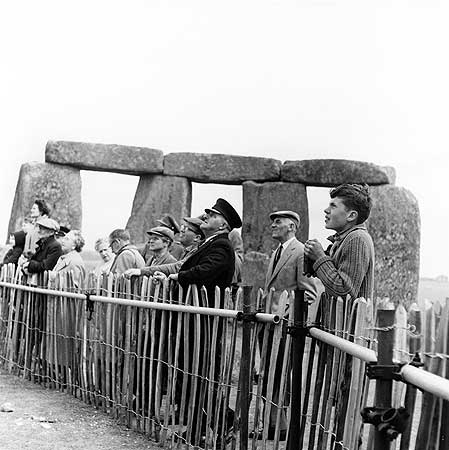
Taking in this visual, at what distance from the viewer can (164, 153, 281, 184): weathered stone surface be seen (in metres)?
15.0

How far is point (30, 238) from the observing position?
9398 mm

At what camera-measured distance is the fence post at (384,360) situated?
282 cm

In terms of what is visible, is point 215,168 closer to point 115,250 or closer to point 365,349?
point 115,250

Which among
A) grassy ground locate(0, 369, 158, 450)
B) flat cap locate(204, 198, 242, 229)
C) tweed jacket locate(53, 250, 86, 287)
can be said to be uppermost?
flat cap locate(204, 198, 242, 229)

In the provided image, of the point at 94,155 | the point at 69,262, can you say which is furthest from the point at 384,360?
the point at 94,155

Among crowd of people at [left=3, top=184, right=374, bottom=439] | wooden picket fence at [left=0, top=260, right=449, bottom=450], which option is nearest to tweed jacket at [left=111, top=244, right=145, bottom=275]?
crowd of people at [left=3, top=184, right=374, bottom=439]

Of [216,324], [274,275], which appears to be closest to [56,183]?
[274,275]

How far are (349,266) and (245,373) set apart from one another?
839mm

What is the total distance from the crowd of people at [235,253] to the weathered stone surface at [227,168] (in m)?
5.38

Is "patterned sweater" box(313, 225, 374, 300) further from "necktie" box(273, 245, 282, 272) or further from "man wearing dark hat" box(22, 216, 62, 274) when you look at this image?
"man wearing dark hat" box(22, 216, 62, 274)

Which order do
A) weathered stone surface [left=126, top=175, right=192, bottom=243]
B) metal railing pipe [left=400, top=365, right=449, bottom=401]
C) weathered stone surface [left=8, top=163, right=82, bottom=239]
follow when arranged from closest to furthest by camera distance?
metal railing pipe [left=400, top=365, right=449, bottom=401], weathered stone surface [left=8, top=163, right=82, bottom=239], weathered stone surface [left=126, top=175, right=192, bottom=243]

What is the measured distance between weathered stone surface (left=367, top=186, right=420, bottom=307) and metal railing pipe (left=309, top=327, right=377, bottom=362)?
→ 1072 centimetres

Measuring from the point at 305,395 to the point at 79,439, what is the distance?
6.89 feet

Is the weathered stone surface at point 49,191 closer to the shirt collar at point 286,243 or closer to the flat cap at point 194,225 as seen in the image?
the flat cap at point 194,225
